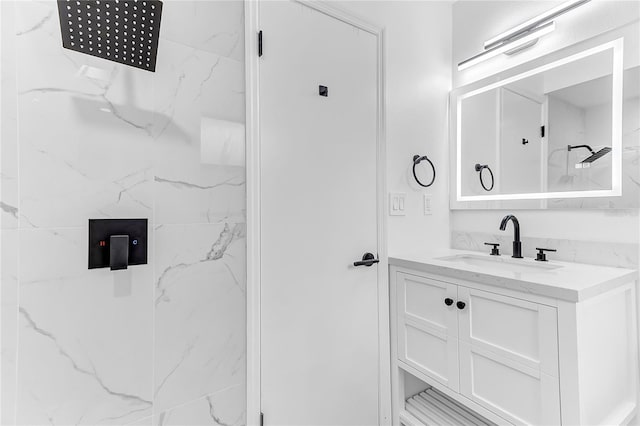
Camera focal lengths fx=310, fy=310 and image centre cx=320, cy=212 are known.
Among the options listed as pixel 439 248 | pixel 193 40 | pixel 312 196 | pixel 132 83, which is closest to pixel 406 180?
pixel 439 248

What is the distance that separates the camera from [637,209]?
1246mm

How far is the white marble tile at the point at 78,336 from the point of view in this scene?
0.80 meters

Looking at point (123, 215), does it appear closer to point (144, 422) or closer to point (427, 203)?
point (144, 422)

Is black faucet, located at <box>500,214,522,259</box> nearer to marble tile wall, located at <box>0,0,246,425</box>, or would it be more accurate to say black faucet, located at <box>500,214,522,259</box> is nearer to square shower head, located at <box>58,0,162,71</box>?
marble tile wall, located at <box>0,0,246,425</box>

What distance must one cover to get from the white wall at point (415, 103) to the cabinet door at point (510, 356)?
539mm

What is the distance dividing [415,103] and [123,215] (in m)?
1.53

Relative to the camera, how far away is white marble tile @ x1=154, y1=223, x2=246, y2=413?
98 centimetres

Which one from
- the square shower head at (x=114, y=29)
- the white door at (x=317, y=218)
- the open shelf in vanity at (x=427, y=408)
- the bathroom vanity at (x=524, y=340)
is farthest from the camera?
the open shelf in vanity at (x=427, y=408)

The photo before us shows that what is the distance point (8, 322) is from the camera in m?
0.77

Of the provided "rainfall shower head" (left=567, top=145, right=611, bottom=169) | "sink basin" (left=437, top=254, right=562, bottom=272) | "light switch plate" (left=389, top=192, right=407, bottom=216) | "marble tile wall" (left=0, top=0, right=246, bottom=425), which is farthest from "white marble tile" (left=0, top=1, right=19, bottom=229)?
"rainfall shower head" (left=567, top=145, right=611, bottom=169)

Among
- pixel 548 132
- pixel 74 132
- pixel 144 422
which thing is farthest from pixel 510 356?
pixel 74 132

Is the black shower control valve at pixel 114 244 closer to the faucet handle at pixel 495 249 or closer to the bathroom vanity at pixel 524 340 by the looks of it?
the bathroom vanity at pixel 524 340

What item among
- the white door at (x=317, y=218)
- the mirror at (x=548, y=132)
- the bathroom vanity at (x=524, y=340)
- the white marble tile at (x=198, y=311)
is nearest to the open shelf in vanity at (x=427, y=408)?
the bathroom vanity at (x=524, y=340)

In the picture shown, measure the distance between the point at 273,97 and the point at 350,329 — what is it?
1077mm
